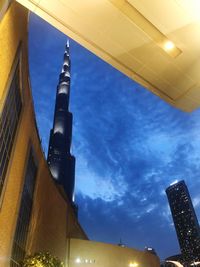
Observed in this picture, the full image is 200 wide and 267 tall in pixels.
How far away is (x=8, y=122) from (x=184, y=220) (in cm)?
17810

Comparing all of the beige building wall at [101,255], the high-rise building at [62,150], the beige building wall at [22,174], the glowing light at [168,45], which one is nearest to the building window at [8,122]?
the beige building wall at [22,174]

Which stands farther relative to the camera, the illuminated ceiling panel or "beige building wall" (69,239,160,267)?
"beige building wall" (69,239,160,267)

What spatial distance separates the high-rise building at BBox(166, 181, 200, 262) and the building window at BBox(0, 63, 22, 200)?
510ft

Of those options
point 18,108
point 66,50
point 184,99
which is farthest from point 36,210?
point 66,50

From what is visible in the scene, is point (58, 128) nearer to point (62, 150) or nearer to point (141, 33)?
point (62, 150)

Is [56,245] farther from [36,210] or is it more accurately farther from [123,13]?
[123,13]

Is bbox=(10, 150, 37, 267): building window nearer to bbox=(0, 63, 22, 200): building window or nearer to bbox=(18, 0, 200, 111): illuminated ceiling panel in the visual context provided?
bbox=(0, 63, 22, 200): building window

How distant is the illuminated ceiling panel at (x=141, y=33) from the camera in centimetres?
414

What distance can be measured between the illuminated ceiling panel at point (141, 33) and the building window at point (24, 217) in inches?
300

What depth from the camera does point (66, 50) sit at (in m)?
128

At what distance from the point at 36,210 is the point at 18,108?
5969mm

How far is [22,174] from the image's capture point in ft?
32.4

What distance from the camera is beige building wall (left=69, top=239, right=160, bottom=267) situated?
21875 mm

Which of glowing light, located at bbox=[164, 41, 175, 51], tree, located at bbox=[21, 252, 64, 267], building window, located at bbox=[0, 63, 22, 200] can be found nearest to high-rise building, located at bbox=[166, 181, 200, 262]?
tree, located at bbox=[21, 252, 64, 267]
